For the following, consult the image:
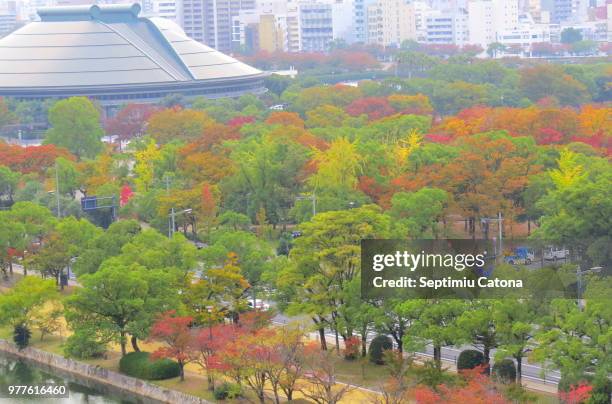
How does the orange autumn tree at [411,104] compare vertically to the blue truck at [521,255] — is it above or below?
above

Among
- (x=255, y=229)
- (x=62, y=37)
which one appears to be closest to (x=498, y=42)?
(x=62, y=37)

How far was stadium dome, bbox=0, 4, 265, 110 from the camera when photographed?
104375 mm

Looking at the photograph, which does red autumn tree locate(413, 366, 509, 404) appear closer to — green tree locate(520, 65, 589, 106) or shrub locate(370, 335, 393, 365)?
shrub locate(370, 335, 393, 365)

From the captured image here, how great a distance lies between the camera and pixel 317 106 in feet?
313

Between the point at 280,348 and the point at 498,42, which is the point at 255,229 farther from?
the point at 498,42

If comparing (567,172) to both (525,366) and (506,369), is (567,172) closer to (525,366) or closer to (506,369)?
(525,366)

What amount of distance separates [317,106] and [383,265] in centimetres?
5588

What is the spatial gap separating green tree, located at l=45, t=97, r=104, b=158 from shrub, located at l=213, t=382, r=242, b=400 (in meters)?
42.8

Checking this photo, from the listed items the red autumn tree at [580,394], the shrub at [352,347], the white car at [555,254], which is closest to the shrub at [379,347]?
the shrub at [352,347]

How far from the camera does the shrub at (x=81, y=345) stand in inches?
1577

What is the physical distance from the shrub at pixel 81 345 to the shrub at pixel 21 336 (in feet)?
11.3

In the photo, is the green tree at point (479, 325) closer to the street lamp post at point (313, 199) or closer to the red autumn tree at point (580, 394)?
the red autumn tree at point (580, 394)

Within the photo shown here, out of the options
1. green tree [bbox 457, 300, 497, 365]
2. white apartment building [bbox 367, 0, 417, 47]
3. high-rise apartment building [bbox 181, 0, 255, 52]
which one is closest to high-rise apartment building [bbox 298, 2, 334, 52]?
white apartment building [bbox 367, 0, 417, 47]

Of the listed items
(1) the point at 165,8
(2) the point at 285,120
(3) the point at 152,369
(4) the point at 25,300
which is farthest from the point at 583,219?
(1) the point at 165,8
